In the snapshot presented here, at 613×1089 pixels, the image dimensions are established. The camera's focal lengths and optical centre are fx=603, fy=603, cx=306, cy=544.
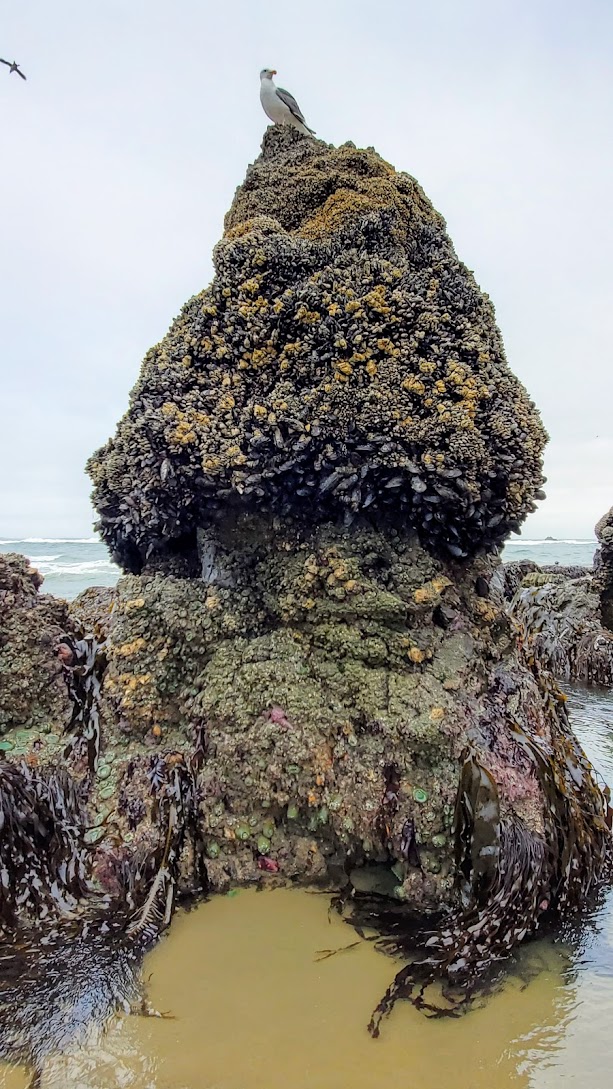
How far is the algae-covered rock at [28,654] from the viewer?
3.23 metres

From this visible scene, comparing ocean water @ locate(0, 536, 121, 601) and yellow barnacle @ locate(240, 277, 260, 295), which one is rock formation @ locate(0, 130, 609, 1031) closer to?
yellow barnacle @ locate(240, 277, 260, 295)

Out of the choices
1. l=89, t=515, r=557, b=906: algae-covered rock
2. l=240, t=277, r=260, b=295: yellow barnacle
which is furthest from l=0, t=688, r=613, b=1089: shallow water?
l=240, t=277, r=260, b=295: yellow barnacle

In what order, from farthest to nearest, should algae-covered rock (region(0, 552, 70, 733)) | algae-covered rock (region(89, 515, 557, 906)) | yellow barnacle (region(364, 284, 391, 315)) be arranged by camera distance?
yellow barnacle (region(364, 284, 391, 315)), algae-covered rock (region(0, 552, 70, 733)), algae-covered rock (region(89, 515, 557, 906))

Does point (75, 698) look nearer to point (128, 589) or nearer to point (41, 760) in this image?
point (41, 760)

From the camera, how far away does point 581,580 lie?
11.5m

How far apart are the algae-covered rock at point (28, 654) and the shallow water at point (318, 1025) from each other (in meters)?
1.31

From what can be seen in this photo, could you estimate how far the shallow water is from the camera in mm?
1979

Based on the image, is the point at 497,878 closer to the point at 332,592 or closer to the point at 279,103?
the point at 332,592

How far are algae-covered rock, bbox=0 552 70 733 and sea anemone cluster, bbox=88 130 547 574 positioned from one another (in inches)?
24.8

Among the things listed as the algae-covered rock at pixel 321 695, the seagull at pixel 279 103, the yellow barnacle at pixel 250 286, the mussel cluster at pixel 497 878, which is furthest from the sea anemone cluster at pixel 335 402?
the seagull at pixel 279 103

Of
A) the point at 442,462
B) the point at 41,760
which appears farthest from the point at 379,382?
the point at 41,760

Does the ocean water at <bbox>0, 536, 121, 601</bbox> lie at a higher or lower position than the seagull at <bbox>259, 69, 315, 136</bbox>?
lower

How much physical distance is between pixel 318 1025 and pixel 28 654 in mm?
2257

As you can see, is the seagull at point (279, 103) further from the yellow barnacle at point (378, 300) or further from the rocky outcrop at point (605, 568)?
the rocky outcrop at point (605, 568)
